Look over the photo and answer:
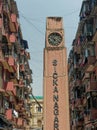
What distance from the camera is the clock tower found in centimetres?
1939

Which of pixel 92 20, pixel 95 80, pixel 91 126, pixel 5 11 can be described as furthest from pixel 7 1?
pixel 91 126

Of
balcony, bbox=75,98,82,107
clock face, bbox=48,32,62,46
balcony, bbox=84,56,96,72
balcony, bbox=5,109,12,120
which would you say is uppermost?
clock face, bbox=48,32,62,46

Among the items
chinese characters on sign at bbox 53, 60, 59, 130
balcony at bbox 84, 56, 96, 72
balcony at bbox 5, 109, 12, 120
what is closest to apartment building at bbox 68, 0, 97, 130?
balcony at bbox 84, 56, 96, 72

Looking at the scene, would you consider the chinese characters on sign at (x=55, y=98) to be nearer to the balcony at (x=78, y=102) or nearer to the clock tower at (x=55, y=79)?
the clock tower at (x=55, y=79)

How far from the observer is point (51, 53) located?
2038cm

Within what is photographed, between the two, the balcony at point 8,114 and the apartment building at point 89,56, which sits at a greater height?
the apartment building at point 89,56

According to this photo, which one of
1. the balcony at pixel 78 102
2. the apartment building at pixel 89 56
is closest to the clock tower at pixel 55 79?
the apartment building at pixel 89 56

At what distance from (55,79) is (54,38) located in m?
2.30

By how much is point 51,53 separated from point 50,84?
168 centimetres

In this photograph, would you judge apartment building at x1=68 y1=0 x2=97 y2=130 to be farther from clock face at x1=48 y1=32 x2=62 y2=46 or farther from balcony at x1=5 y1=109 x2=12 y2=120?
clock face at x1=48 y1=32 x2=62 y2=46

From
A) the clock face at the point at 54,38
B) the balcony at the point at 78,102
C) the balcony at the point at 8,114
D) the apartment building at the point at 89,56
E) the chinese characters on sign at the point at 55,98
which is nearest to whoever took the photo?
the chinese characters on sign at the point at 55,98

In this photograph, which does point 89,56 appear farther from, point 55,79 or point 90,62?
point 55,79

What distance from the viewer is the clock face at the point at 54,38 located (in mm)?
20578

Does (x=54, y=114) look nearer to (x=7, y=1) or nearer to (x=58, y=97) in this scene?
(x=58, y=97)
